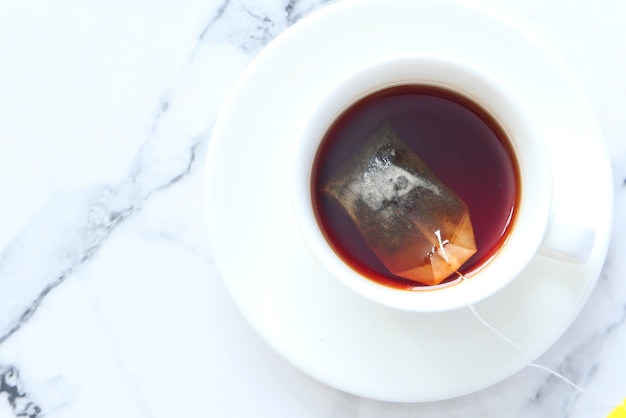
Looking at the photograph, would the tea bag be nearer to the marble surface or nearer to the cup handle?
the cup handle

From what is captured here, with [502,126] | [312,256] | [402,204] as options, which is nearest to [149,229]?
[312,256]

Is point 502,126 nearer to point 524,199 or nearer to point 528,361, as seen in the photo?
point 524,199

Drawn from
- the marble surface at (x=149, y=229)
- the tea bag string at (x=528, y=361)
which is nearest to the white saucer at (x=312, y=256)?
the tea bag string at (x=528, y=361)

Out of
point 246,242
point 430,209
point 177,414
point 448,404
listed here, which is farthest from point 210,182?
point 448,404

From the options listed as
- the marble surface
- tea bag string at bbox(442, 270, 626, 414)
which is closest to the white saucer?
tea bag string at bbox(442, 270, 626, 414)

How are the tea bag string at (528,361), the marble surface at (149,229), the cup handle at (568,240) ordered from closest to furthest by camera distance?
the cup handle at (568,240) → the tea bag string at (528,361) → the marble surface at (149,229)

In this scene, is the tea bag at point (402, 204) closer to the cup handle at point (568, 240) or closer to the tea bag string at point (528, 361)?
the tea bag string at point (528, 361)

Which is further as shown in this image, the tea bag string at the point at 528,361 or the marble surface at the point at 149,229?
the marble surface at the point at 149,229
